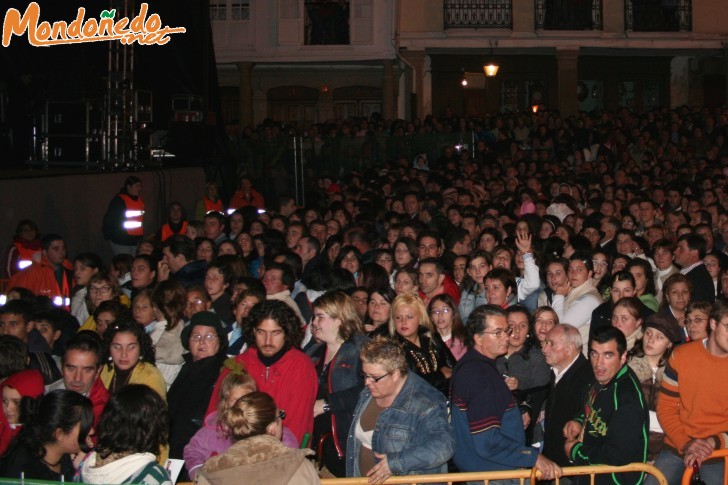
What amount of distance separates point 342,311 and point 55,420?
2238 millimetres

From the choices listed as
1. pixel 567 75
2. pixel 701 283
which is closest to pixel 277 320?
pixel 701 283

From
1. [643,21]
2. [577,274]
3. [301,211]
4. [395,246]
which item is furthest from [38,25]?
[643,21]

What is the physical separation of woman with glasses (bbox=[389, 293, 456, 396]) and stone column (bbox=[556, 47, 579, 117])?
23.2 m

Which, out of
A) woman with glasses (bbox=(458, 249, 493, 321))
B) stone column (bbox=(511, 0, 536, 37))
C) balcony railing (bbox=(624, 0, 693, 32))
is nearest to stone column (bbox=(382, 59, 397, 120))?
stone column (bbox=(511, 0, 536, 37))

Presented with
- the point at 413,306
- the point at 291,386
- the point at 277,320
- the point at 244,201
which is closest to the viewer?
the point at 291,386

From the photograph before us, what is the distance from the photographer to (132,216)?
14.2 metres

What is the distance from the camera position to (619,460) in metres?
5.42

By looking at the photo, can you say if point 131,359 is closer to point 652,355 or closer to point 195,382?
point 195,382

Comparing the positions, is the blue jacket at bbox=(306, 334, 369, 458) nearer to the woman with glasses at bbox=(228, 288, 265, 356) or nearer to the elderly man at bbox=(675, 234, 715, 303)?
the woman with glasses at bbox=(228, 288, 265, 356)

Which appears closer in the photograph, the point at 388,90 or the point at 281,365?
the point at 281,365

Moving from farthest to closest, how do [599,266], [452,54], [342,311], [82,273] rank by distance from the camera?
[452,54], [82,273], [599,266], [342,311]

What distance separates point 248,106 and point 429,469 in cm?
2491

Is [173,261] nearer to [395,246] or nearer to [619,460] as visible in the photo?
[395,246]

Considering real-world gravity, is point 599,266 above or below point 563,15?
below
